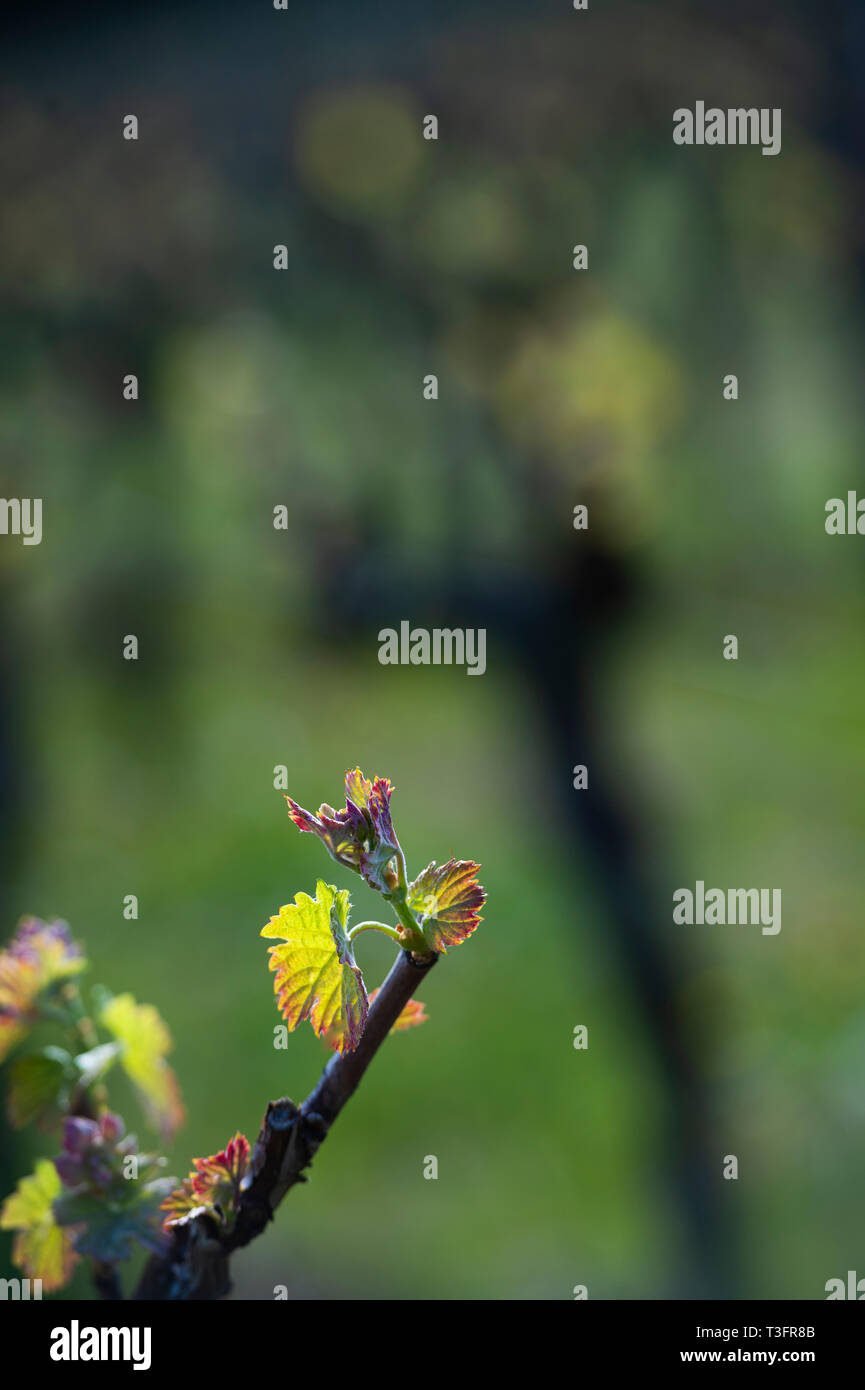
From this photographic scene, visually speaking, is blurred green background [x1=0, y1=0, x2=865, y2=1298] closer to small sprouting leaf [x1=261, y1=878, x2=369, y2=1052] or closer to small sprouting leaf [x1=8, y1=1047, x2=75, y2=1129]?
small sprouting leaf [x1=8, y1=1047, x2=75, y2=1129]

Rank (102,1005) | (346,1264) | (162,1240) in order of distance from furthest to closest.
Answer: (346,1264), (102,1005), (162,1240)

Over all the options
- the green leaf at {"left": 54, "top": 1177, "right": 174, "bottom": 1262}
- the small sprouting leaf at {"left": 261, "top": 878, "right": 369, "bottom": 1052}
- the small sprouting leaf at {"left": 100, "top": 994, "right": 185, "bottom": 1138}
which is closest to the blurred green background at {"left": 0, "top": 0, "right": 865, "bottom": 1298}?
the small sprouting leaf at {"left": 100, "top": 994, "right": 185, "bottom": 1138}

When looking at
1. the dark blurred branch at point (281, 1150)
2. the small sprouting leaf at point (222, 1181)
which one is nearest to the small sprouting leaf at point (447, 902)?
the dark blurred branch at point (281, 1150)

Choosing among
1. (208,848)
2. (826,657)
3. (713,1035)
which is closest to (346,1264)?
(713,1035)

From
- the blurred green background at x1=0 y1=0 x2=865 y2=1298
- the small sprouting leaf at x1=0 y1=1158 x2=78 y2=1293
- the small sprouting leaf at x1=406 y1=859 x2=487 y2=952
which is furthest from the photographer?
the blurred green background at x1=0 y1=0 x2=865 y2=1298

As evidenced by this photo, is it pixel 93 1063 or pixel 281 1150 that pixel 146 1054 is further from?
pixel 281 1150

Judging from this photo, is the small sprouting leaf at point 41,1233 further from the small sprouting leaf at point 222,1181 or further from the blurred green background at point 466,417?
the blurred green background at point 466,417
